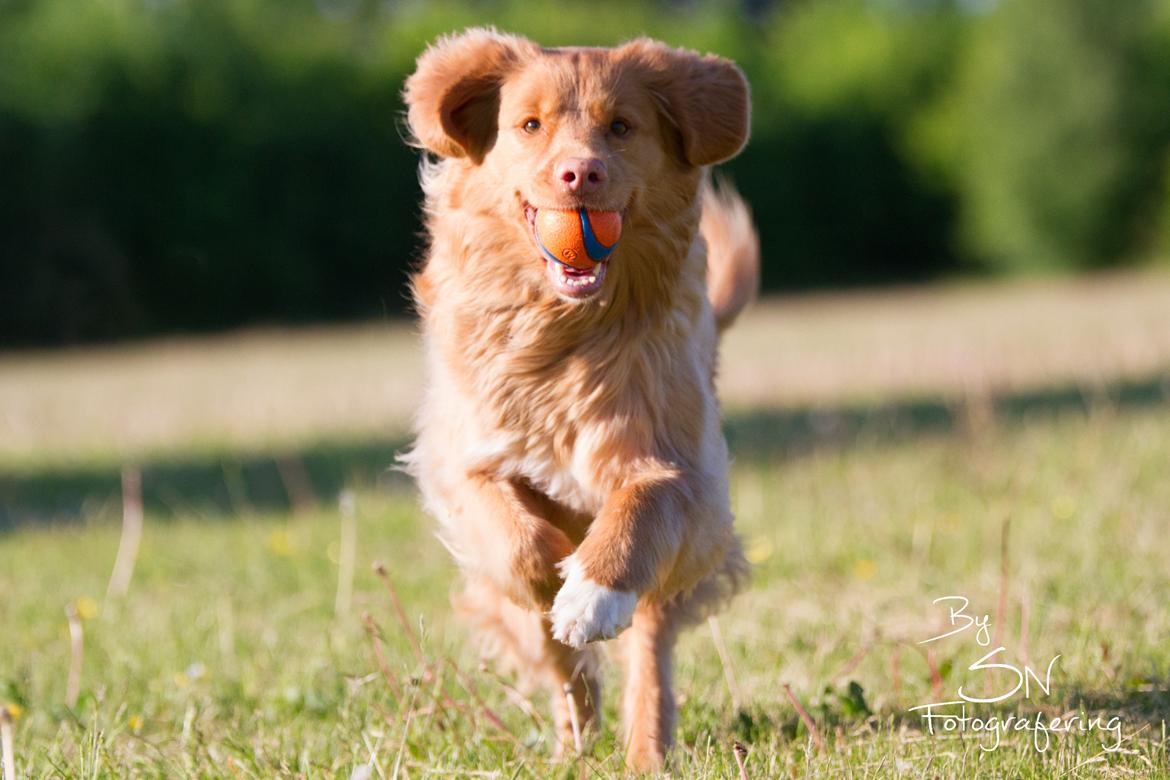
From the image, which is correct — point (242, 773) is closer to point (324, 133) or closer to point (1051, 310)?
point (1051, 310)

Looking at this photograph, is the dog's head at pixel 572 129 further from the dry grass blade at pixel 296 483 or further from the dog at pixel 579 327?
the dry grass blade at pixel 296 483

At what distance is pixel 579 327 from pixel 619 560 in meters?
0.67

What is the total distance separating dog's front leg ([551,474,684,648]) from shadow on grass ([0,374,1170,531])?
4.22 meters

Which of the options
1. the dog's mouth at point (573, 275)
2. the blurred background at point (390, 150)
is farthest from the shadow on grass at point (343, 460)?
the blurred background at point (390, 150)

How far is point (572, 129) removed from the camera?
319cm

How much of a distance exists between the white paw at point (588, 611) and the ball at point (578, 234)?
2.35 feet

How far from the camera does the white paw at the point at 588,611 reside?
2867mm

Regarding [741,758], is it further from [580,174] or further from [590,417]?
[580,174]

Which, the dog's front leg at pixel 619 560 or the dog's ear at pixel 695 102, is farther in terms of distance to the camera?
the dog's ear at pixel 695 102

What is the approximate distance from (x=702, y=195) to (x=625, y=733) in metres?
1.36

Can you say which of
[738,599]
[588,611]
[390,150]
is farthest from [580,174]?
[390,150]

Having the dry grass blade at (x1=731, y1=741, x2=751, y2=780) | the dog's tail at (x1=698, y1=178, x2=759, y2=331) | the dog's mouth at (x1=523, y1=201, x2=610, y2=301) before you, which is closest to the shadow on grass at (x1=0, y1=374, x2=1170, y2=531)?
the dog's tail at (x1=698, y1=178, x2=759, y2=331)

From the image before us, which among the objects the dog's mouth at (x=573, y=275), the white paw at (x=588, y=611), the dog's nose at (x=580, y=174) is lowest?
the white paw at (x=588, y=611)

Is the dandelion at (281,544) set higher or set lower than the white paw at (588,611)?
lower
